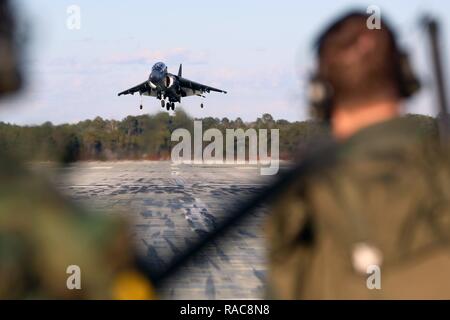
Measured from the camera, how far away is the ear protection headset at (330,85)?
5.32 feet

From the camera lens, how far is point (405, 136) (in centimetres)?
144

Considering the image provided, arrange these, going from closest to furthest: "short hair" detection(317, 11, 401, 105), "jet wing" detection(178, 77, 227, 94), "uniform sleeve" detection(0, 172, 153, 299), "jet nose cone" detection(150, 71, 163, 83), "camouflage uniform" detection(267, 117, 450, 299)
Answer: "uniform sleeve" detection(0, 172, 153, 299)
"camouflage uniform" detection(267, 117, 450, 299)
"short hair" detection(317, 11, 401, 105)
"jet nose cone" detection(150, 71, 163, 83)
"jet wing" detection(178, 77, 227, 94)

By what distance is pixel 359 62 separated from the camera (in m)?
1.59

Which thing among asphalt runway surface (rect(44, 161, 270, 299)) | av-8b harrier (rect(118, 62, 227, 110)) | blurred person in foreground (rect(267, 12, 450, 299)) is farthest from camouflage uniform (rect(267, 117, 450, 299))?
av-8b harrier (rect(118, 62, 227, 110))

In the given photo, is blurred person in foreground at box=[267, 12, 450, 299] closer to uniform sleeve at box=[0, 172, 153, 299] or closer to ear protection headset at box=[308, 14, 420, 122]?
ear protection headset at box=[308, 14, 420, 122]

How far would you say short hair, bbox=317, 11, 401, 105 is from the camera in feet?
5.22

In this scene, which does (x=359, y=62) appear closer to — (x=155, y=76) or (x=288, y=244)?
(x=288, y=244)

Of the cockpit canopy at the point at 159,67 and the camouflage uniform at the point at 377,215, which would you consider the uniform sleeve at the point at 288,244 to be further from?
the cockpit canopy at the point at 159,67

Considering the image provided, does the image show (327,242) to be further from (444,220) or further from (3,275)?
(3,275)

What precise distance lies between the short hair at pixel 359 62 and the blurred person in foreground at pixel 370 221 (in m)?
0.10

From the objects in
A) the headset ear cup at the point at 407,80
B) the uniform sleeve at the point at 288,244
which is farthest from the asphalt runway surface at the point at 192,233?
the headset ear cup at the point at 407,80
